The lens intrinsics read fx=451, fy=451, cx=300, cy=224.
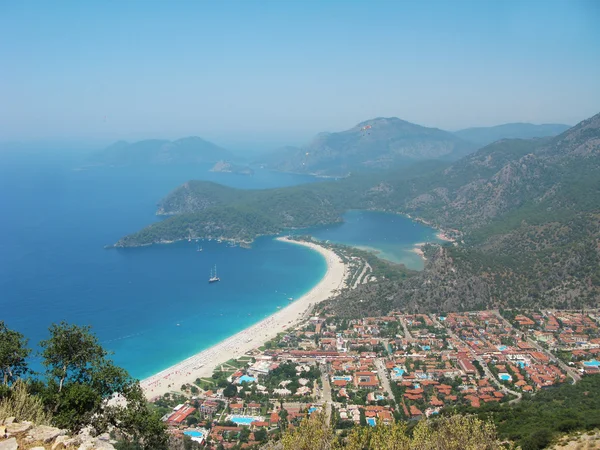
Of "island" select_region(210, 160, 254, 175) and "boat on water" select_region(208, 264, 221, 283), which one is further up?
"island" select_region(210, 160, 254, 175)

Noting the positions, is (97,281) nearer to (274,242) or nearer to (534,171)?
(274,242)

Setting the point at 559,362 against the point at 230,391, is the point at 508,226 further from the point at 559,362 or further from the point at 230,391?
the point at 230,391

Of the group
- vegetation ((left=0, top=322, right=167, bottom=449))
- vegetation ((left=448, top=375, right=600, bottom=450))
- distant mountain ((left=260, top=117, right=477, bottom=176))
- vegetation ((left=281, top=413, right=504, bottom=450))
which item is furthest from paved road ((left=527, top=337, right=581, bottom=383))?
distant mountain ((left=260, top=117, right=477, bottom=176))

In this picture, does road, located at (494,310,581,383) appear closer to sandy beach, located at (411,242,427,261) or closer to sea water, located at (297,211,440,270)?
sea water, located at (297,211,440,270)

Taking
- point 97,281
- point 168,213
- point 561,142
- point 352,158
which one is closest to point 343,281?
point 97,281

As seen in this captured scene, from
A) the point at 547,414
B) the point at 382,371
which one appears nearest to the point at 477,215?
the point at 382,371

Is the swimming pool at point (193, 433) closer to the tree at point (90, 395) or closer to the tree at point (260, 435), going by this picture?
the tree at point (260, 435)
